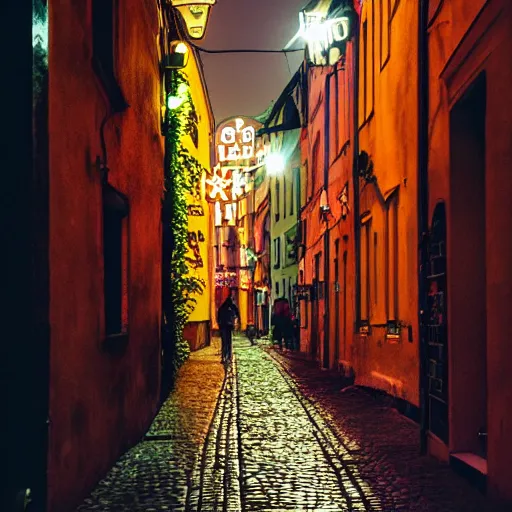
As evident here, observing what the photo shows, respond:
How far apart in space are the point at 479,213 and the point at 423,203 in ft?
4.57

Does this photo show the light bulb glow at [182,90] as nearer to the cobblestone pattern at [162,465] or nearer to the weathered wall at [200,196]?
the cobblestone pattern at [162,465]

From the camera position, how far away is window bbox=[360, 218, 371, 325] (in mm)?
14625

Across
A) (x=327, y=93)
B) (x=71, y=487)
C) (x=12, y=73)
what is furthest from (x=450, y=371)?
(x=327, y=93)

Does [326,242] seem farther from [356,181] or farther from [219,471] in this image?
[219,471]

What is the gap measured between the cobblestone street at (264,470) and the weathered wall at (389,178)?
1.05m

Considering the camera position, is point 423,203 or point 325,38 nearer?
point 423,203

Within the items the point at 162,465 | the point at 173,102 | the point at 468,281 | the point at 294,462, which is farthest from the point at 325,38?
the point at 162,465

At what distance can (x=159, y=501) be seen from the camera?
632cm

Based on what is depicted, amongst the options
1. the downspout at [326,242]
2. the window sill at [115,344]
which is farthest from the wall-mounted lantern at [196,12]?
the window sill at [115,344]

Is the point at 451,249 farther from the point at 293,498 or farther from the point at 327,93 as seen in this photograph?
the point at 327,93

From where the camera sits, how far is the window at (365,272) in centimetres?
1462

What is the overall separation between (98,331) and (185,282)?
10415 mm

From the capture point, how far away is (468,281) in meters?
7.48

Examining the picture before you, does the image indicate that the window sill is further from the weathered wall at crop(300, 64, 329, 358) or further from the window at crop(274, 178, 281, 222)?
the window at crop(274, 178, 281, 222)
